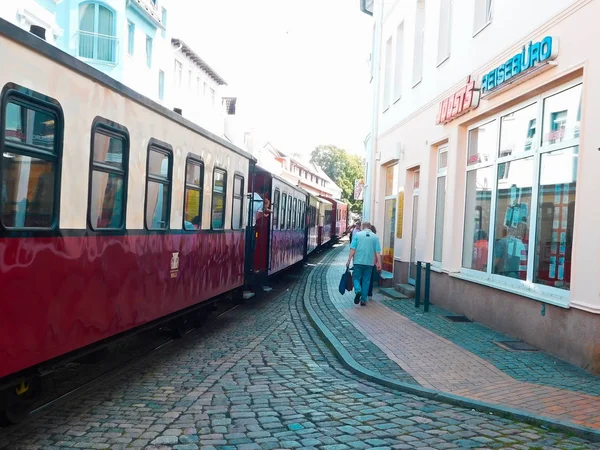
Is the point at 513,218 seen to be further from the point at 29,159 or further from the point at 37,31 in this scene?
the point at 29,159

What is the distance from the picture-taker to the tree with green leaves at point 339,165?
11675cm

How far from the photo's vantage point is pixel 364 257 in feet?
40.7

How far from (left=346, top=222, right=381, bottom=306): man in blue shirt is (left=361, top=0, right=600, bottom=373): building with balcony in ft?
4.27

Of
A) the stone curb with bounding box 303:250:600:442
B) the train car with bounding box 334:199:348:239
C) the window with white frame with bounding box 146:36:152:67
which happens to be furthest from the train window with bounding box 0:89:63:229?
the train car with bounding box 334:199:348:239

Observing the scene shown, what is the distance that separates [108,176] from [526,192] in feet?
19.4

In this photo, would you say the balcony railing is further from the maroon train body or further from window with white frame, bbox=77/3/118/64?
the maroon train body

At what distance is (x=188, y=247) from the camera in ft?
27.3

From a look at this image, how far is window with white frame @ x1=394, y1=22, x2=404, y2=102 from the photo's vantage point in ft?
55.5

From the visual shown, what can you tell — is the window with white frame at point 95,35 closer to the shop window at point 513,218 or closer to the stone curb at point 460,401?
the shop window at point 513,218

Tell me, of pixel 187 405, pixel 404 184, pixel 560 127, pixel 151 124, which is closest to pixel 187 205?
pixel 151 124

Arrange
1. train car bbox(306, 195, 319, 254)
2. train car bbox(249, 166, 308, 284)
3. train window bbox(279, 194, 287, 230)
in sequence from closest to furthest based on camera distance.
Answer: train car bbox(249, 166, 308, 284) < train window bbox(279, 194, 287, 230) < train car bbox(306, 195, 319, 254)

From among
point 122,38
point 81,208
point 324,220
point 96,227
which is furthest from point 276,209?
point 324,220

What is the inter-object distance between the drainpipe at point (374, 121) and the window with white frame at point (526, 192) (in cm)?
786


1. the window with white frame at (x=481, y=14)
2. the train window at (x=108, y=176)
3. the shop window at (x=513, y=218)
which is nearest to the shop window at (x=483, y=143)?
the shop window at (x=513, y=218)
